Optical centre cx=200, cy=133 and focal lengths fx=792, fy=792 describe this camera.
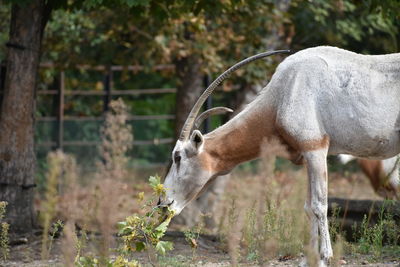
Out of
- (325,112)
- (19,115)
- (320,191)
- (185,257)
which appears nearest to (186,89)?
(19,115)

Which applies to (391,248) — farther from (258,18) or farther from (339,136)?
(258,18)

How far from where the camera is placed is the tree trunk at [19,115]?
25.2ft

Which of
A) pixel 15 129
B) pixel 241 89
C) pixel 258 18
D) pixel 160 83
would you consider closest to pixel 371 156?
pixel 15 129

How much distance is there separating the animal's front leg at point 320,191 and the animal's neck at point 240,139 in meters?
0.49

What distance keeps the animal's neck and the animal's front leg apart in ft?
1.59

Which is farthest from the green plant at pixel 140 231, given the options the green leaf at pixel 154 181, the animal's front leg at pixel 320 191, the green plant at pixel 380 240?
the green plant at pixel 380 240

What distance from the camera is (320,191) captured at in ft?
18.5

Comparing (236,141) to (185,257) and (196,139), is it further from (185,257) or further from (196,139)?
(185,257)

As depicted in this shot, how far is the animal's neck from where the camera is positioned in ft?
19.8

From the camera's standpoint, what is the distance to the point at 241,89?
12.4m

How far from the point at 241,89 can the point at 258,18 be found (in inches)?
84.2

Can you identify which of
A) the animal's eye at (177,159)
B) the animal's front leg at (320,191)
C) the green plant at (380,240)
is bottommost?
the green plant at (380,240)

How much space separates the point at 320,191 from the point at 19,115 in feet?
11.2

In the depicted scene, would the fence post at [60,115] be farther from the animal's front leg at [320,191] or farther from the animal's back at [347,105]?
the animal's front leg at [320,191]
